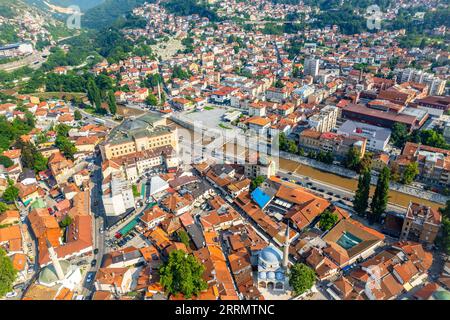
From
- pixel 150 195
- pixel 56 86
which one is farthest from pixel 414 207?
pixel 56 86

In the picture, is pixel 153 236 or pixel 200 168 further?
pixel 200 168

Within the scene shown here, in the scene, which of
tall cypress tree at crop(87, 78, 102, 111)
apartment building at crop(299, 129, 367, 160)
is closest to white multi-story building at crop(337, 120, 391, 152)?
apartment building at crop(299, 129, 367, 160)

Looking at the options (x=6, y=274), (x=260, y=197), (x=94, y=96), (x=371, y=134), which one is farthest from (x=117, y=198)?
(x=94, y=96)

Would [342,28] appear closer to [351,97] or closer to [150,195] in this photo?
[351,97]

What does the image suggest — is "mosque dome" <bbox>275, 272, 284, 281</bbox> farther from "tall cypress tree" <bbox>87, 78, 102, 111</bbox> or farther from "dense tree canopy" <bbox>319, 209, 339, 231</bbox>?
"tall cypress tree" <bbox>87, 78, 102, 111</bbox>

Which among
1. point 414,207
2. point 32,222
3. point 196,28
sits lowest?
point 32,222

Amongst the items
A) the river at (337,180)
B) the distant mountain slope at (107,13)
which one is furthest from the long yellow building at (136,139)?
the distant mountain slope at (107,13)

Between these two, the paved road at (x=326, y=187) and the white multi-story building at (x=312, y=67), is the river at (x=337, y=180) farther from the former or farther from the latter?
the white multi-story building at (x=312, y=67)
